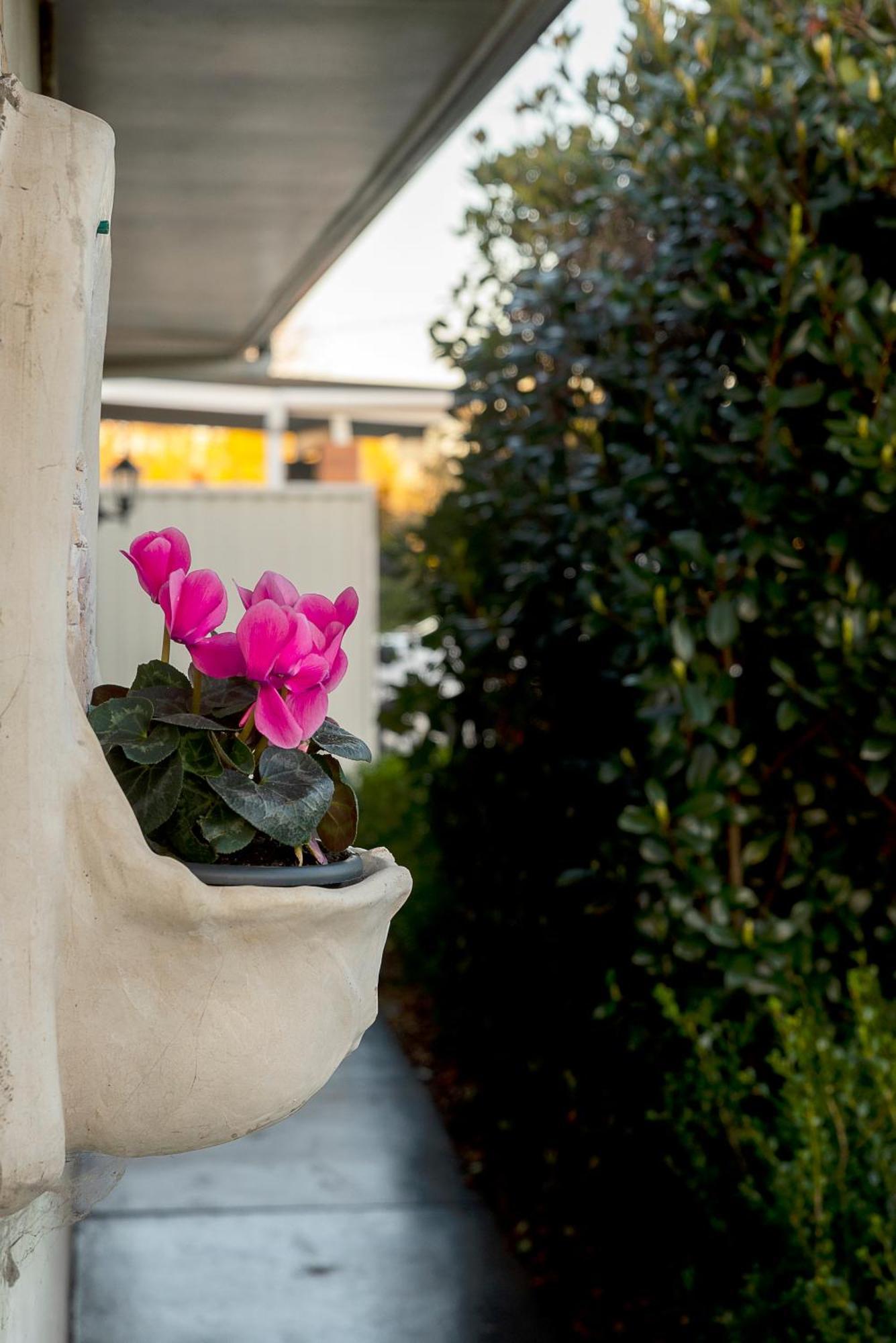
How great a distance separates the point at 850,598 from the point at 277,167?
2.47 meters

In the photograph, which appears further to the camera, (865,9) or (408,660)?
(408,660)

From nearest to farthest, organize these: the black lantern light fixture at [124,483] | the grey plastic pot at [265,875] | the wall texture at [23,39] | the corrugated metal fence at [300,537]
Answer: the grey plastic pot at [265,875] < the wall texture at [23,39] < the black lantern light fixture at [124,483] < the corrugated metal fence at [300,537]

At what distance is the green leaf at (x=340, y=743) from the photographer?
1147 mm

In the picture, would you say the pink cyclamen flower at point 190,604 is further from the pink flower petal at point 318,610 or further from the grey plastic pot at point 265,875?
the grey plastic pot at point 265,875

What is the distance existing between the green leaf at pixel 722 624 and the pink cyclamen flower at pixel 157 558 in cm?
167

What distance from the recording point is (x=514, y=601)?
3.71 metres

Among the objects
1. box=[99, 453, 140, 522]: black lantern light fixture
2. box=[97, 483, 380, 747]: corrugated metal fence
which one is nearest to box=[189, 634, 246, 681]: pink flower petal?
box=[99, 453, 140, 522]: black lantern light fixture

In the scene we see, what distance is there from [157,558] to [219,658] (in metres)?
0.10

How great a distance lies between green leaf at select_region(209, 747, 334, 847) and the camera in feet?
3.34

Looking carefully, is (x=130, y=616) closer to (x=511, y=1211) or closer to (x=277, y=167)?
(x=277, y=167)

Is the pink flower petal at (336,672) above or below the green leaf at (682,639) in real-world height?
above

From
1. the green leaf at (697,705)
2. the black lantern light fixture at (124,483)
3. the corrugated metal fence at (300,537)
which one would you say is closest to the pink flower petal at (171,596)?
the green leaf at (697,705)

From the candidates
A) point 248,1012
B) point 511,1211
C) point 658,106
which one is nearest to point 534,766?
point 511,1211

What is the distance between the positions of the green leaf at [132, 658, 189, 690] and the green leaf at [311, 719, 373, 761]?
12 cm
